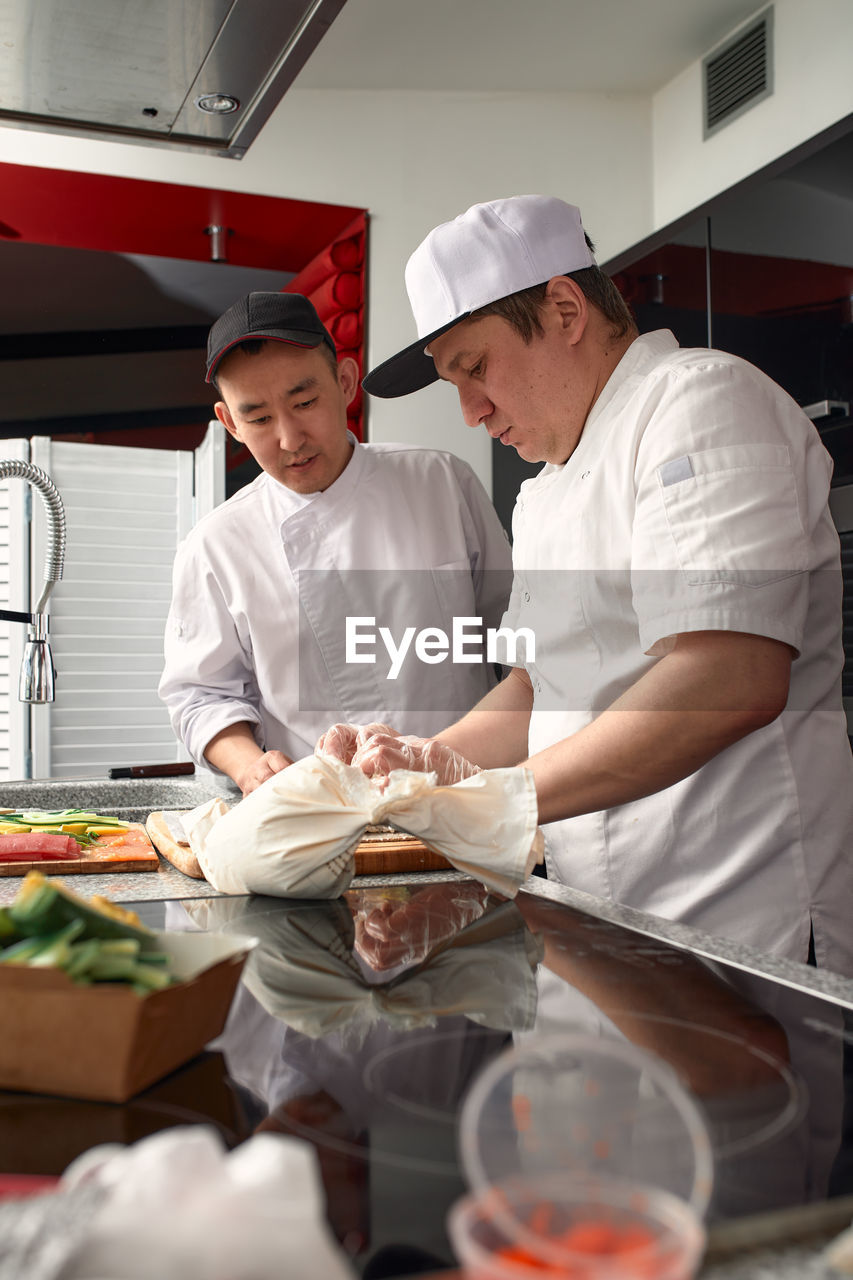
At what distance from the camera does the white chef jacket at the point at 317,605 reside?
1938mm

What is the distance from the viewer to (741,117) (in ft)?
9.31

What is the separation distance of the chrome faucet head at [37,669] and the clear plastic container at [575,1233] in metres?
1.60

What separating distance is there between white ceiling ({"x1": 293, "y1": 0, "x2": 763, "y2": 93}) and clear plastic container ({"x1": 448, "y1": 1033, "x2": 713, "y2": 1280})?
105 inches

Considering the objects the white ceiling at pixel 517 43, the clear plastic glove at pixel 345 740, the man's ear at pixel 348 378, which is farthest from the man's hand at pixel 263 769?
the white ceiling at pixel 517 43

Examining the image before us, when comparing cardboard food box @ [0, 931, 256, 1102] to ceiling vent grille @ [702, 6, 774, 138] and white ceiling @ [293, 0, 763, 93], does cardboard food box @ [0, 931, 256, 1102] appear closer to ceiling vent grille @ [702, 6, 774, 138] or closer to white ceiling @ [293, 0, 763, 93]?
white ceiling @ [293, 0, 763, 93]

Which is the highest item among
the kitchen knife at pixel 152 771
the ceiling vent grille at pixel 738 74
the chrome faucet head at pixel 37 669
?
the ceiling vent grille at pixel 738 74

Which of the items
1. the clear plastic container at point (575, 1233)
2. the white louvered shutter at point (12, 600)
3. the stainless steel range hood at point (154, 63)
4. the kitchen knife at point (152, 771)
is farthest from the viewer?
the white louvered shutter at point (12, 600)

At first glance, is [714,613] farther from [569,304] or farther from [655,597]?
[569,304]

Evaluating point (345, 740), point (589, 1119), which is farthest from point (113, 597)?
point (589, 1119)

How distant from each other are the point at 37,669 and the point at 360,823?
102 cm

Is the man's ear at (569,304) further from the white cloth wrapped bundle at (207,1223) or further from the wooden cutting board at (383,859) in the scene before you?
the white cloth wrapped bundle at (207,1223)

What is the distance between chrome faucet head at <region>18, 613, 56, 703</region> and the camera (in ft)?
5.92

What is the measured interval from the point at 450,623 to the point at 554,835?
72cm

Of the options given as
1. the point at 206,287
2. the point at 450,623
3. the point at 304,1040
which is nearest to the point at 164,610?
the point at 206,287
